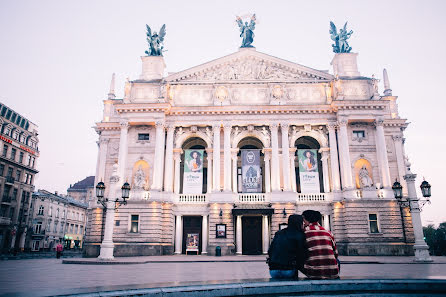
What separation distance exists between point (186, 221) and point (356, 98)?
73.2ft

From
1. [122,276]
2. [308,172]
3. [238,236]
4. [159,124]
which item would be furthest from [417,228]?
[159,124]

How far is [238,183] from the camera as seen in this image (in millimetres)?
38094

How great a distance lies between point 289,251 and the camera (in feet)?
23.0

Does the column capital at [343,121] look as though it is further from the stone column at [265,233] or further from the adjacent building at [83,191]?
the adjacent building at [83,191]

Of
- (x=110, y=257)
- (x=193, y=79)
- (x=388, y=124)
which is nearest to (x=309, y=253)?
(x=110, y=257)

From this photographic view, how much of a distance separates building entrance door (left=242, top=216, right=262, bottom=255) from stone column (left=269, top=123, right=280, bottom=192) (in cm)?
393

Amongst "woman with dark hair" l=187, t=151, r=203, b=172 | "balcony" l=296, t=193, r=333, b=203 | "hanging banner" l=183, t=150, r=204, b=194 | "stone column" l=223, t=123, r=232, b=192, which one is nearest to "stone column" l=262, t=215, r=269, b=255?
"balcony" l=296, t=193, r=333, b=203

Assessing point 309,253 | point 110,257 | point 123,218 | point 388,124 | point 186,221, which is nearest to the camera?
point 309,253

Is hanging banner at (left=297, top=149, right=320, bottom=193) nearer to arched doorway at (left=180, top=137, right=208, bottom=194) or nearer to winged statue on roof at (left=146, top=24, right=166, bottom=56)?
arched doorway at (left=180, top=137, right=208, bottom=194)

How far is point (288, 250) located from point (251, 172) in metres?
26.3

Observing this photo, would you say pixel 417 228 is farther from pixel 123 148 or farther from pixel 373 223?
pixel 123 148

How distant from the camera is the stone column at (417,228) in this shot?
2152 cm

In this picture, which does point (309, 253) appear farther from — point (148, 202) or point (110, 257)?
point (148, 202)

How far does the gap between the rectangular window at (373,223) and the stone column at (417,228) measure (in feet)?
29.1
